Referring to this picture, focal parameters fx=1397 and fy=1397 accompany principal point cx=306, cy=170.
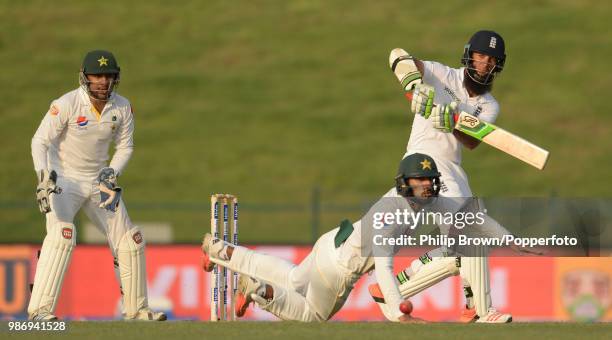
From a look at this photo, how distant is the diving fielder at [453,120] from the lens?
935 centimetres

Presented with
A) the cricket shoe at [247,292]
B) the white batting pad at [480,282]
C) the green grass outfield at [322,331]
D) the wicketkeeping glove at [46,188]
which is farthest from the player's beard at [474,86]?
the wicketkeeping glove at [46,188]

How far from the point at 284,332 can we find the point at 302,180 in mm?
16152

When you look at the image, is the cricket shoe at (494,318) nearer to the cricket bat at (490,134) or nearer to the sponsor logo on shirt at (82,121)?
the cricket bat at (490,134)

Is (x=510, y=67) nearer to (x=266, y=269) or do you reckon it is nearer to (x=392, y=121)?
(x=392, y=121)

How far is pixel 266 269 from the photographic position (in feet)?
30.8

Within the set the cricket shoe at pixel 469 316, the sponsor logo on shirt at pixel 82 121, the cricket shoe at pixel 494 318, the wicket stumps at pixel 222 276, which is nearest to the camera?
the cricket shoe at pixel 494 318

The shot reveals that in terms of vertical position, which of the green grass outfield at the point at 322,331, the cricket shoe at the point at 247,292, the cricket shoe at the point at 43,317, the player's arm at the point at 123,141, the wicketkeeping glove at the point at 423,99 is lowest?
the green grass outfield at the point at 322,331

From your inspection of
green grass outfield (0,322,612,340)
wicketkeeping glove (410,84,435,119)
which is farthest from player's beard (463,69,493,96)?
green grass outfield (0,322,612,340)

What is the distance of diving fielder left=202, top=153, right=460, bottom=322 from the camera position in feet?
28.8

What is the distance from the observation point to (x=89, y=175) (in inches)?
385

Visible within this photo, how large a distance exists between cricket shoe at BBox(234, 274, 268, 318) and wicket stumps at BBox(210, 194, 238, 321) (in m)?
0.24

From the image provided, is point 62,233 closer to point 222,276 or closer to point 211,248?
point 211,248

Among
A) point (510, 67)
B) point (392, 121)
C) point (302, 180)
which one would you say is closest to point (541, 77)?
point (510, 67)

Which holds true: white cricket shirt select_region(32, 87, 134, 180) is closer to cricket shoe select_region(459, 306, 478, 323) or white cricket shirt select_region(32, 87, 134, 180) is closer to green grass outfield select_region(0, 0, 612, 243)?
cricket shoe select_region(459, 306, 478, 323)
